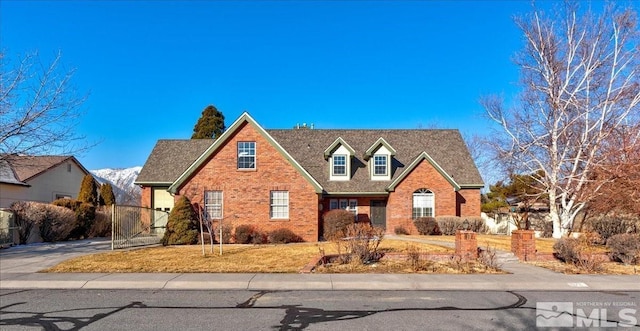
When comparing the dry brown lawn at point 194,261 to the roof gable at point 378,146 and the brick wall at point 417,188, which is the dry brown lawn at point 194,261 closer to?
the brick wall at point 417,188

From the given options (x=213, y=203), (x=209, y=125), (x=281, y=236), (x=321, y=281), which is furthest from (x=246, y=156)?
(x=209, y=125)

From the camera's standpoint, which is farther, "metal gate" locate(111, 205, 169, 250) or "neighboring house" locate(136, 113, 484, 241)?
"neighboring house" locate(136, 113, 484, 241)

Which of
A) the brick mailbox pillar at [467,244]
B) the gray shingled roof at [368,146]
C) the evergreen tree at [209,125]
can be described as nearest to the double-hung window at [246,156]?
the gray shingled roof at [368,146]

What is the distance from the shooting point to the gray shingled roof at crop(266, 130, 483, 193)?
28.1 meters

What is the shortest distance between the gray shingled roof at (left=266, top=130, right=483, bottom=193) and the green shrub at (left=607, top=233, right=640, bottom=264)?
539 inches

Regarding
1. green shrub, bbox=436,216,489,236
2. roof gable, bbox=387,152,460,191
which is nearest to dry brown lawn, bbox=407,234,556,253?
green shrub, bbox=436,216,489,236

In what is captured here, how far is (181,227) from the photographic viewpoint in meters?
20.6

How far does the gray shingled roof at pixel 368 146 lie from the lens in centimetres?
2812

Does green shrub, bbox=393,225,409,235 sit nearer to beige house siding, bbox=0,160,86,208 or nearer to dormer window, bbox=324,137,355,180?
dormer window, bbox=324,137,355,180

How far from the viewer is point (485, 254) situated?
1347 cm

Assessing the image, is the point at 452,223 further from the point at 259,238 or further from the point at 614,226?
the point at 259,238

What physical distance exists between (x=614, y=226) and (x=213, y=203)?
19.2 m
